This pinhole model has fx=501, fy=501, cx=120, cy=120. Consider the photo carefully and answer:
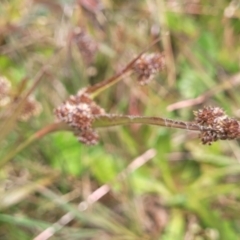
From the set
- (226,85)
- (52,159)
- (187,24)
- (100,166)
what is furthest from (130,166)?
(187,24)

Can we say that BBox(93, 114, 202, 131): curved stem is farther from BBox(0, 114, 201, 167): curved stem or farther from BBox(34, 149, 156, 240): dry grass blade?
BBox(34, 149, 156, 240): dry grass blade

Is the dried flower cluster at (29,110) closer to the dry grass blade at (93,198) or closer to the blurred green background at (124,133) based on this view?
the blurred green background at (124,133)

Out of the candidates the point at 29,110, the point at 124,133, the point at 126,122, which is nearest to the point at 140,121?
the point at 126,122

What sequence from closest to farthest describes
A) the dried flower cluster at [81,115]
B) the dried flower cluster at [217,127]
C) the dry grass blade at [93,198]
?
the dried flower cluster at [217,127] → the dried flower cluster at [81,115] → the dry grass blade at [93,198]

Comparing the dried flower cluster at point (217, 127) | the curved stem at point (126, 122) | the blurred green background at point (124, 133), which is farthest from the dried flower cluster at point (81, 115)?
the blurred green background at point (124, 133)

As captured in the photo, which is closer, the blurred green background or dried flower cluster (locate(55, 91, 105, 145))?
dried flower cluster (locate(55, 91, 105, 145))

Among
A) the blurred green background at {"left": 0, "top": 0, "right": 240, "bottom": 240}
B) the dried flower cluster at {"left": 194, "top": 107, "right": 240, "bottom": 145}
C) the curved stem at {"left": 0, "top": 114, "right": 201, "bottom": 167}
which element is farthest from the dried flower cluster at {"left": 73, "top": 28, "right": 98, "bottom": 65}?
the dried flower cluster at {"left": 194, "top": 107, "right": 240, "bottom": 145}
